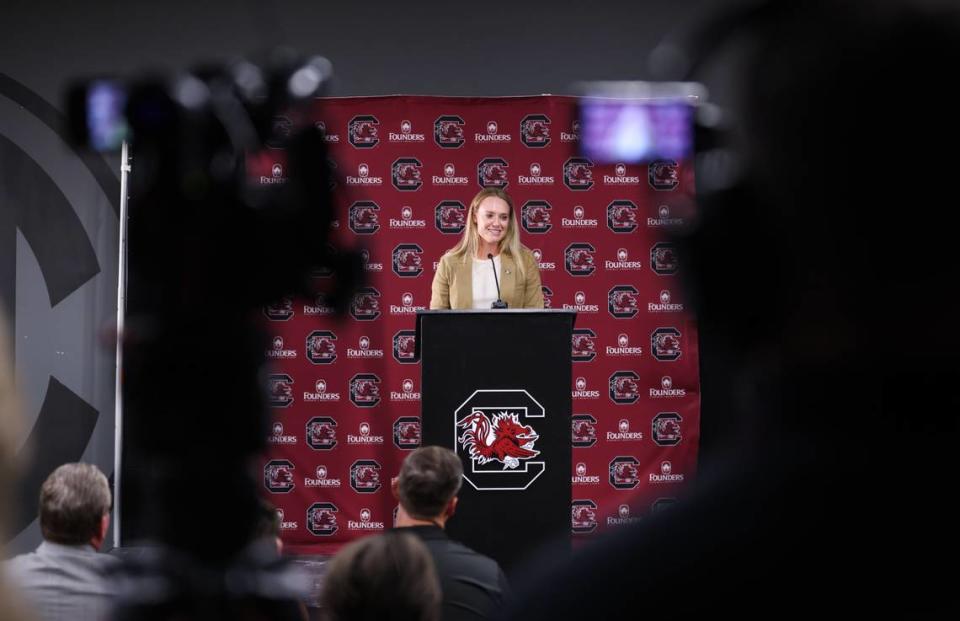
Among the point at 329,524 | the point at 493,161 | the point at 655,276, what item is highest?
the point at 493,161

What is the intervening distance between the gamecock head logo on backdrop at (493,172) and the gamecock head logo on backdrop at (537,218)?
0.21 meters

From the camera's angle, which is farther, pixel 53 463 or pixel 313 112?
pixel 53 463

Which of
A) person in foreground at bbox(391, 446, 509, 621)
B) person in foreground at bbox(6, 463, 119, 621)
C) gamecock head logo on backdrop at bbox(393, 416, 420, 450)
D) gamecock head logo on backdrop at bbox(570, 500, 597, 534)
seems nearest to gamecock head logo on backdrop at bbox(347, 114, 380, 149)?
gamecock head logo on backdrop at bbox(393, 416, 420, 450)

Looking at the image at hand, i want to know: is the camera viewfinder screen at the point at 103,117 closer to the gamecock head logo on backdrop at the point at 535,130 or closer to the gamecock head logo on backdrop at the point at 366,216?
the gamecock head logo on backdrop at the point at 366,216

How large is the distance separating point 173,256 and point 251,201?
35 millimetres

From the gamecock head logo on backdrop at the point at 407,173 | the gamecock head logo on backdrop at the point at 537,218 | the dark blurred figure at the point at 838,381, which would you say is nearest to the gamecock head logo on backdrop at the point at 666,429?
the gamecock head logo on backdrop at the point at 537,218

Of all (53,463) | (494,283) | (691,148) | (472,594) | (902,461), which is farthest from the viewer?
(53,463)

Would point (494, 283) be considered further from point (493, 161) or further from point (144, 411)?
point (144, 411)

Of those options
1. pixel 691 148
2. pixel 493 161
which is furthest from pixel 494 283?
pixel 691 148

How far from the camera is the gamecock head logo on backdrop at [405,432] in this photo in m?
6.22

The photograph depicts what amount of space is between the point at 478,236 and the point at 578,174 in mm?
1534

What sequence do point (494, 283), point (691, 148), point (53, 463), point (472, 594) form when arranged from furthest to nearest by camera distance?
1. point (53, 463)
2. point (494, 283)
3. point (472, 594)
4. point (691, 148)

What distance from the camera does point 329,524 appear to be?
6195 mm

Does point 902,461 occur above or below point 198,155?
below
